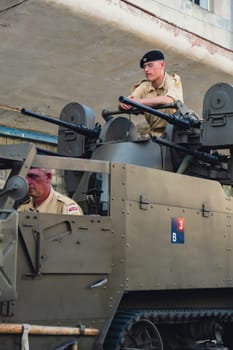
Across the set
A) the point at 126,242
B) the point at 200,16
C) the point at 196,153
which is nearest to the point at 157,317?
the point at 126,242

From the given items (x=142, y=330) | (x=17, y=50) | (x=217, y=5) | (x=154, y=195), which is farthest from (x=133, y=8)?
(x=142, y=330)

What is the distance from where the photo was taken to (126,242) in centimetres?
595

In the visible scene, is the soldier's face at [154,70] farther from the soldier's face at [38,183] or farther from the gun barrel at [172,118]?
the soldier's face at [38,183]

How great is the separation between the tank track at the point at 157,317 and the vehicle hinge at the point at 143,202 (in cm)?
87

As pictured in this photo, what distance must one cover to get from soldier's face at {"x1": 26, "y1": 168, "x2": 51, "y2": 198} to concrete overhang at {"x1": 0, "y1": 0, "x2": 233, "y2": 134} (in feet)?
11.1

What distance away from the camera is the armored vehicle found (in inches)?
211

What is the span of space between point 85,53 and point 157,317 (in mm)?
5227

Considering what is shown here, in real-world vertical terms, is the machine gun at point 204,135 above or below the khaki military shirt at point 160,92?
below

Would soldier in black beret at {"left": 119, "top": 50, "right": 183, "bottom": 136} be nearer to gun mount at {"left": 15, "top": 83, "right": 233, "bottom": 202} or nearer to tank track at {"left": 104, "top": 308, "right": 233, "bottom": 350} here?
gun mount at {"left": 15, "top": 83, "right": 233, "bottom": 202}

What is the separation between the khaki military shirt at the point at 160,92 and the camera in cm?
765

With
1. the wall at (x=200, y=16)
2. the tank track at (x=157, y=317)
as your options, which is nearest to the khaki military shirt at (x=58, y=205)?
the tank track at (x=157, y=317)

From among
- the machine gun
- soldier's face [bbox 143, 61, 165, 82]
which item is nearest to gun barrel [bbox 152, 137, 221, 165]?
the machine gun

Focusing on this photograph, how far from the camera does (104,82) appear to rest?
38.9 feet

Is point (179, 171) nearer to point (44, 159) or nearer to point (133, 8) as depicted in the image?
point (44, 159)
